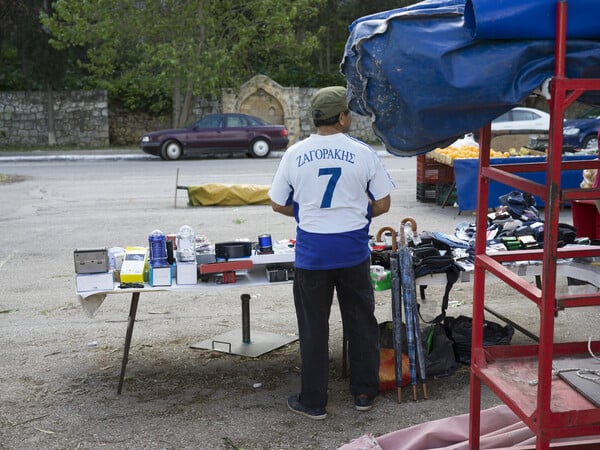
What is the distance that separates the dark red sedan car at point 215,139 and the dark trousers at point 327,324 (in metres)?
20.5

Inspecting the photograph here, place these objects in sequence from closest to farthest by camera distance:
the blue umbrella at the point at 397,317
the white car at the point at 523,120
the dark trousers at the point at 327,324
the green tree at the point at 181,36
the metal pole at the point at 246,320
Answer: the dark trousers at the point at 327,324 → the blue umbrella at the point at 397,317 → the metal pole at the point at 246,320 → the white car at the point at 523,120 → the green tree at the point at 181,36

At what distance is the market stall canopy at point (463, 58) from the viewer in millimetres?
3303

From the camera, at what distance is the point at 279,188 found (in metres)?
5.11

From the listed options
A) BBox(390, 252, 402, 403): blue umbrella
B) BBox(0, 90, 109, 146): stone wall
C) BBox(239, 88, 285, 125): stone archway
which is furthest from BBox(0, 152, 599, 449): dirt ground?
BBox(0, 90, 109, 146): stone wall

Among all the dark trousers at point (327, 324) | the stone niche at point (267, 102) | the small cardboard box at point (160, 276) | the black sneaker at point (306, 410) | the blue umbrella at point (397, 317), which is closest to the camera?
the dark trousers at point (327, 324)

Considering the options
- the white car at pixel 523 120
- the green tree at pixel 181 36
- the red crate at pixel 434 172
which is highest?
the green tree at pixel 181 36

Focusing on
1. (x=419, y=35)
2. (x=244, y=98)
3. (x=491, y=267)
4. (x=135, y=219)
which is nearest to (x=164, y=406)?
(x=491, y=267)

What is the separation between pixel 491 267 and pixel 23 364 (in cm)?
396

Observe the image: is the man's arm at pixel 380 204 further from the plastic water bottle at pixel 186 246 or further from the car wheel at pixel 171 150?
the car wheel at pixel 171 150

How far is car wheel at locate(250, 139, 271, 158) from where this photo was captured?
25.6 meters

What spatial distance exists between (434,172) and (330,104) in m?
9.86

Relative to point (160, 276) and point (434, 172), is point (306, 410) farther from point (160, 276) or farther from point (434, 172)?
point (434, 172)

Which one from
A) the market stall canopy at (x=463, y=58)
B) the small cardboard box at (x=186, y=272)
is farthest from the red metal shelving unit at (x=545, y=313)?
the small cardboard box at (x=186, y=272)

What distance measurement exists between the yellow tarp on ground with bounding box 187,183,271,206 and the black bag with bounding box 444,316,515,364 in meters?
8.59
